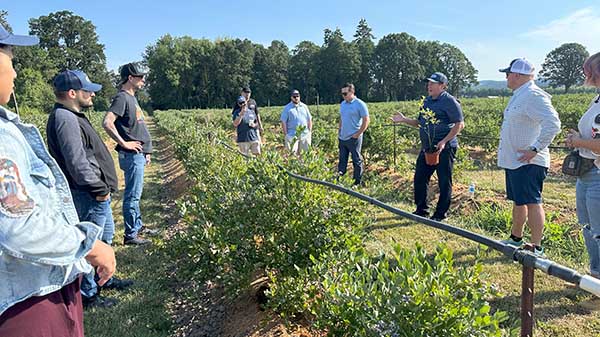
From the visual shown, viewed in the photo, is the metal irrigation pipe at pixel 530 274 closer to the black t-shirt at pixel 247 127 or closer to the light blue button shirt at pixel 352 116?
the light blue button shirt at pixel 352 116

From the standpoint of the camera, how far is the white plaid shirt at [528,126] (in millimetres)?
3256

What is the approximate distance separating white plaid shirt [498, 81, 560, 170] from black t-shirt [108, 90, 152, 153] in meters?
3.76

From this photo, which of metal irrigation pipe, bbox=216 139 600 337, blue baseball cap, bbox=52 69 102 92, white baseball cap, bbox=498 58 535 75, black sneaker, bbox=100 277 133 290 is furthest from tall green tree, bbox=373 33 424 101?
metal irrigation pipe, bbox=216 139 600 337

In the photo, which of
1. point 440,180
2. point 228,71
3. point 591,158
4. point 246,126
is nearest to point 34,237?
point 591,158

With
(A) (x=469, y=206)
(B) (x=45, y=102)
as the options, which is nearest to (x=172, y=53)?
(B) (x=45, y=102)

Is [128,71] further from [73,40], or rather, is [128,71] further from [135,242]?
[73,40]

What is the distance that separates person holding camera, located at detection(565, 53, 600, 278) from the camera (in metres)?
2.78

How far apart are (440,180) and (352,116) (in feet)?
6.21

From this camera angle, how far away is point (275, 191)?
2832 millimetres

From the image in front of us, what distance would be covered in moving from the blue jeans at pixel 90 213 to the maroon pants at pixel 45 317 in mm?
1908

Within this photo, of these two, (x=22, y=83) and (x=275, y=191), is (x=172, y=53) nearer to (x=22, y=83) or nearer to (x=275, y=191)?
(x=22, y=83)

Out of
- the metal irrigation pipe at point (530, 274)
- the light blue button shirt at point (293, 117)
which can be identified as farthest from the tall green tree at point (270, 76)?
the metal irrigation pipe at point (530, 274)

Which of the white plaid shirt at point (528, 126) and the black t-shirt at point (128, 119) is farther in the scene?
the black t-shirt at point (128, 119)

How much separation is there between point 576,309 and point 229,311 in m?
2.62
